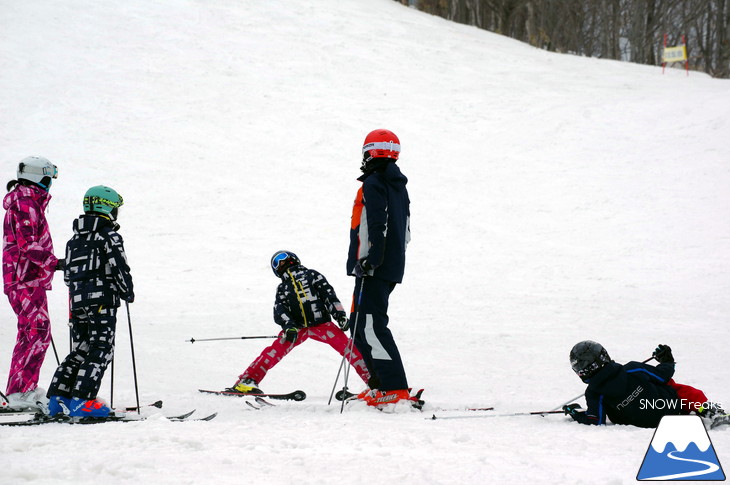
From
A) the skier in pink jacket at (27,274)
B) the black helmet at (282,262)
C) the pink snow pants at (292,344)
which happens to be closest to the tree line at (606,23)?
the black helmet at (282,262)

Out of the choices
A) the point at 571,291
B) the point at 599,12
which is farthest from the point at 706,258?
the point at 599,12

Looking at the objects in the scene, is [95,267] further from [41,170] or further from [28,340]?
[41,170]

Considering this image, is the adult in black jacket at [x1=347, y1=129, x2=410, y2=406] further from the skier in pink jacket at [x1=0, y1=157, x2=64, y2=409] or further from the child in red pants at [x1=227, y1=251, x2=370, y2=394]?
the skier in pink jacket at [x1=0, y1=157, x2=64, y2=409]

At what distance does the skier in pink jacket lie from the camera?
556 cm

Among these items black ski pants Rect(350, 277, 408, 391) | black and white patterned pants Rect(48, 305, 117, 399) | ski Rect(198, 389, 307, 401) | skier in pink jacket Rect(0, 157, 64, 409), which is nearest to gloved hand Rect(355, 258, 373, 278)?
black ski pants Rect(350, 277, 408, 391)

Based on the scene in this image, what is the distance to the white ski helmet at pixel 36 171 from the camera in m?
5.66

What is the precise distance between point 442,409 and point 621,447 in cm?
176

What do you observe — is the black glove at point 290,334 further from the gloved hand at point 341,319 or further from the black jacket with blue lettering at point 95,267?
the black jacket with blue lettering at point 95,267

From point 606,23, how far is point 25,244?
42492 mm

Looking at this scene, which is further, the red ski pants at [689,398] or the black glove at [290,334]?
the black glove at [290,334]

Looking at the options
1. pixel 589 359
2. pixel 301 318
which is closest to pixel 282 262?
pixel 301 318

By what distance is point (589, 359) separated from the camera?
4719 millimetres

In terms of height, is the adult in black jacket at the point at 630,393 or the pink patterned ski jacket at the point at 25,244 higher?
the pink patterned ski jacket at the point at 25,244

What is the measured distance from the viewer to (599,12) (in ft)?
152
